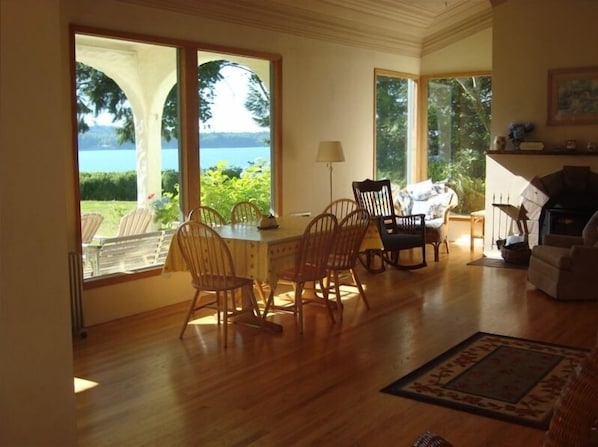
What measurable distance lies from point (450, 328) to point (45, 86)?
4071 millimetres

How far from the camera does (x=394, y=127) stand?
10.1 meters

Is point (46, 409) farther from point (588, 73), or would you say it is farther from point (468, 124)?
point (468, 124)

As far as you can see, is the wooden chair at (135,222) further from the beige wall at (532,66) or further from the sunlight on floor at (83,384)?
the beige wall at (532,66)

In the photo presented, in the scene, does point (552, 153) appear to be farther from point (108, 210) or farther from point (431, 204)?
point (108, 210)

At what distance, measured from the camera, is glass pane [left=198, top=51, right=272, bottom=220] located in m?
6.95

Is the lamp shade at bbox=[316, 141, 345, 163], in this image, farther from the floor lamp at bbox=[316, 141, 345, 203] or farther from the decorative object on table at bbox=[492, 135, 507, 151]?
the decorative object on table at bbox=[492, 135, 507, 151]

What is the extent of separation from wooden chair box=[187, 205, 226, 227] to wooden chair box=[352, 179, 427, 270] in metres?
2.01

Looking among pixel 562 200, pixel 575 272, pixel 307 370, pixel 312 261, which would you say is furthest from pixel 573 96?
pixel 307 370

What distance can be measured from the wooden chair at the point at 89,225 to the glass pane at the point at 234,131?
1194 mm

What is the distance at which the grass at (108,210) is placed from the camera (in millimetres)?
5933

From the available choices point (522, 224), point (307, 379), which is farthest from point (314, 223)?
point (522, 224)

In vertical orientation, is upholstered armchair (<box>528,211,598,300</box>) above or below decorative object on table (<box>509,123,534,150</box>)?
below

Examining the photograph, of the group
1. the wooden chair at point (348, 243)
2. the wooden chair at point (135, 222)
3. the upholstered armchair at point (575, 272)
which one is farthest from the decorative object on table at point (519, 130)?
the wooden chair at point (135, 222)

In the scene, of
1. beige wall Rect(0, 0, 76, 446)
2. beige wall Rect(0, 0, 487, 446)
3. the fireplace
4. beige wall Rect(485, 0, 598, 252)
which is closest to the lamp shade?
beige wall Rect(485, 0, 598, 252)
